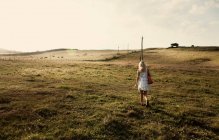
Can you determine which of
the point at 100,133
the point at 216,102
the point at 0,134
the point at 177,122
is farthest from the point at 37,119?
the point at 216,102

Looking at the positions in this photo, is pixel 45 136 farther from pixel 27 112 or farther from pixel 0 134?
pixel 27 112

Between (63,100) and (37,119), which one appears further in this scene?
(63,100)

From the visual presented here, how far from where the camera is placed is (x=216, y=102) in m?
22.9

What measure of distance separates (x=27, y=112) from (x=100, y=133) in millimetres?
5439

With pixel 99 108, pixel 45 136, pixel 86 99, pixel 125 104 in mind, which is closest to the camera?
pixel 45 136

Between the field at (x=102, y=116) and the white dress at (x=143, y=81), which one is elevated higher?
the white dress at (x=143, y=81)

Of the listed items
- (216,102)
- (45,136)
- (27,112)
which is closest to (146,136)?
(45,136)

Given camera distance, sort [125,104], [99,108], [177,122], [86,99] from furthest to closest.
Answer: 1. [86,99]
2. [125,104]
3. [99,108]
4. [177,122]

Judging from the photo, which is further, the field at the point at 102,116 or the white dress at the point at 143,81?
the white dress at the point at 143,81

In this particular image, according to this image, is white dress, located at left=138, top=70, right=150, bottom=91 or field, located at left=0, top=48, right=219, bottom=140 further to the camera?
white dress, located at left=138, top=70, right=150, bottom=91

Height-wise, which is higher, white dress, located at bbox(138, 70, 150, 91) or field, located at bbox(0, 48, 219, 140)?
white dress, located at bbox(138, 70, 150, 91)

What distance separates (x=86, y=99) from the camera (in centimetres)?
2183

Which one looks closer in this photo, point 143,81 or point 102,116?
point 102,116

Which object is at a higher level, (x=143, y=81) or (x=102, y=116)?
(x=143, y=81)
